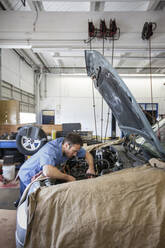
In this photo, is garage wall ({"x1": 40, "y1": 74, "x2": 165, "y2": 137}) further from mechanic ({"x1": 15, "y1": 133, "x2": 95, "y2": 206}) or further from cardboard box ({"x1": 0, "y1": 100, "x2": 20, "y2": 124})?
mechanic ({"x1": 15, "y1": 133, "x2": 95, "y2": 206})

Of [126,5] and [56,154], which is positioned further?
[126,5]

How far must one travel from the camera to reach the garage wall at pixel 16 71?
494 centimetres

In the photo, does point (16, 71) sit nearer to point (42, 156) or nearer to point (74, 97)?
point (74, 97)

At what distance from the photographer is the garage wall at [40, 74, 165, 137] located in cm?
819

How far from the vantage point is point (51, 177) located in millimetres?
1239

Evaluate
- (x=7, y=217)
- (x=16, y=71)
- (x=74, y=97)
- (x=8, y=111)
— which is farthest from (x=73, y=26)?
(x=74, y=97)

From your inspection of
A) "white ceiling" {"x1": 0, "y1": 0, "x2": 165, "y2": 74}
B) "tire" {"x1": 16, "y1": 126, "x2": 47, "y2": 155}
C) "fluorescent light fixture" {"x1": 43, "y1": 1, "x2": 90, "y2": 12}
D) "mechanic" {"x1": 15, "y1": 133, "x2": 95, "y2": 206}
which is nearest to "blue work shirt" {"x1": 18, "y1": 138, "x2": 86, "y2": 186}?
"mechanic" {"x1": 15, "y1": 133, "x2": 95, "y2": 206}

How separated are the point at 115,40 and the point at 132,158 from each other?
241 cm

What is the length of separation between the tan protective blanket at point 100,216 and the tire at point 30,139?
7.52ft

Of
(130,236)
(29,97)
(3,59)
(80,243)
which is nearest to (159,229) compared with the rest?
(130,236)

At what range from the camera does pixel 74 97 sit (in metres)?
8.23

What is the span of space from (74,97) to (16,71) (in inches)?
131

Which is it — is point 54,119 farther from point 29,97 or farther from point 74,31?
point 74,31

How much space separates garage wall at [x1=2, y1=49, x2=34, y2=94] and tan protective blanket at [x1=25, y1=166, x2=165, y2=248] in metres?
5.06
